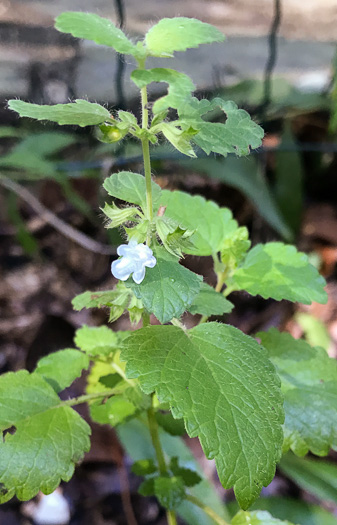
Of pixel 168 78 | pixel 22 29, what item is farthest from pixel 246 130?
pixel 22 29

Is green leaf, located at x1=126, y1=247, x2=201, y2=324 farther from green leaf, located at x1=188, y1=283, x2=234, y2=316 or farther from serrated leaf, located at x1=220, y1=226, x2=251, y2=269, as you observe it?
serrated leaf, located at x1=220, y1=226, x2=251, y2=269

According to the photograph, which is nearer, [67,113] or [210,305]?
[67,113]

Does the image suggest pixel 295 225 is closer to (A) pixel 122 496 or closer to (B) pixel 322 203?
(B) pixel 322 203

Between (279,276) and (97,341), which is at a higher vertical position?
(279,276)

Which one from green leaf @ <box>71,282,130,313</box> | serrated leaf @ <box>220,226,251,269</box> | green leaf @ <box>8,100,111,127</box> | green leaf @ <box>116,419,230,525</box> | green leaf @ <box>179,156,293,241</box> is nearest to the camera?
green leaf @ <box>8,100,111,127</box>

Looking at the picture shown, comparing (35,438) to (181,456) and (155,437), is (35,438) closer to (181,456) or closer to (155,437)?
(155,437)

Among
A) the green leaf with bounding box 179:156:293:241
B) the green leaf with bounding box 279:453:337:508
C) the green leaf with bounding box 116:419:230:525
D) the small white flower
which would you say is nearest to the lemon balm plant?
the small white flower

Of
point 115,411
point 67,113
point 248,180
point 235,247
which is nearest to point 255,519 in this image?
point 115,411
